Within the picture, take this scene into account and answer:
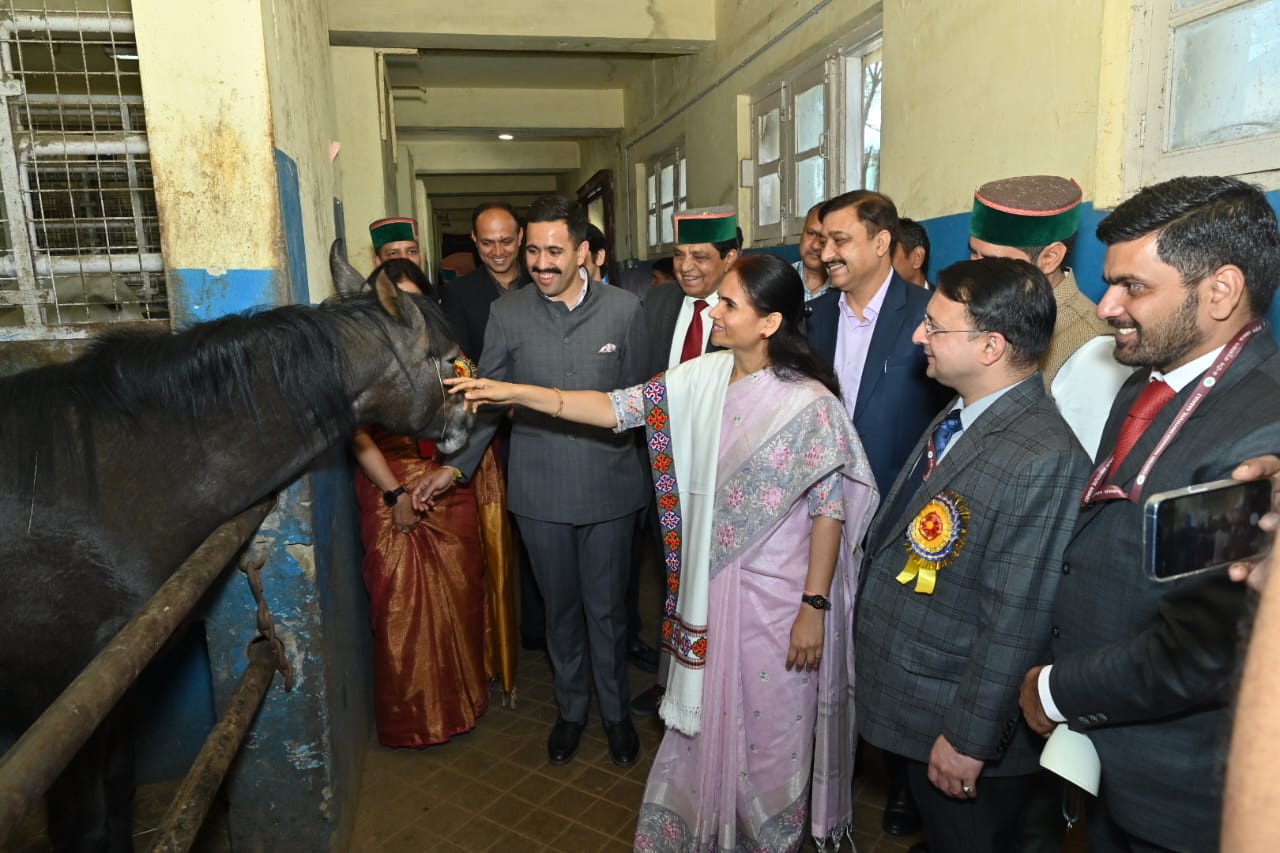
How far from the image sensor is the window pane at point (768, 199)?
533cm

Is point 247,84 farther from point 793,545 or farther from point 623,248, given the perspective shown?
point 623,248

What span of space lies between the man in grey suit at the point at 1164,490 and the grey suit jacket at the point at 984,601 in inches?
3.0

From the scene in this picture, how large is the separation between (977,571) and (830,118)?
11.7ft

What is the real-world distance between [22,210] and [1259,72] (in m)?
3.39

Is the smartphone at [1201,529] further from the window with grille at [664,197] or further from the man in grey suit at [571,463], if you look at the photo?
the window with grille at [664,197]

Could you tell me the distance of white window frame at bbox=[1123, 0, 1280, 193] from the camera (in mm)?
2221

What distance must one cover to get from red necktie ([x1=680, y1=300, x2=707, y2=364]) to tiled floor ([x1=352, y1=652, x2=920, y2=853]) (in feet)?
4.79

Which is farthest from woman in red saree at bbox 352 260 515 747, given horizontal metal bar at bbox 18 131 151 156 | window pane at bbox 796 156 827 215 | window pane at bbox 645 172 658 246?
window pane at bbox 645 172 658 246

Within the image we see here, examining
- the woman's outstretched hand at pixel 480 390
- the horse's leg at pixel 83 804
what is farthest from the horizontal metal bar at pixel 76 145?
the horse's leg at pixel 83 804

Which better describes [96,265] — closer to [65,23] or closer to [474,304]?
[65,23]

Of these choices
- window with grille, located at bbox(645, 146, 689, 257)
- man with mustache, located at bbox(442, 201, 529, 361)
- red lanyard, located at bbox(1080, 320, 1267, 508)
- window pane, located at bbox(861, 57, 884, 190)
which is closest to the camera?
red lanyard, located at bbox(1080, 320, 1267, 508)

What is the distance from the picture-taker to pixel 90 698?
97 centimetres

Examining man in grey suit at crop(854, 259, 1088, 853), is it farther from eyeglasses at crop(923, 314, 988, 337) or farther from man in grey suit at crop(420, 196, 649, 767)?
man in grey suit at crop(420, 196, 649, 767)

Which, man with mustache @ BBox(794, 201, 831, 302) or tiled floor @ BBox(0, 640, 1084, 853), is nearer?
tiled floor @ BBox(0, 640, 1084, 853)
